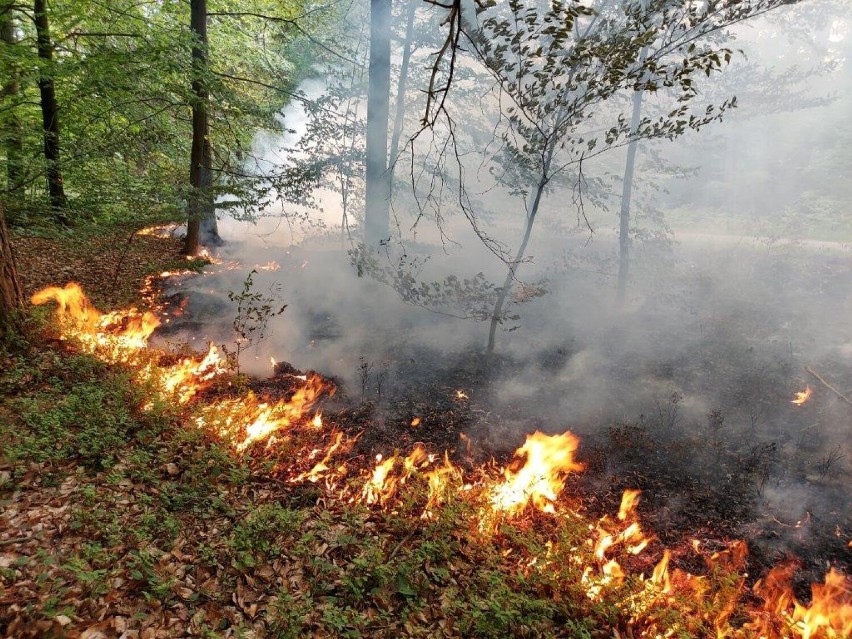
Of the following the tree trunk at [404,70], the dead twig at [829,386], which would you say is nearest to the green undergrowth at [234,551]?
the dead twig at [829,386]

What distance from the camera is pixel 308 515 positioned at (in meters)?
5.08

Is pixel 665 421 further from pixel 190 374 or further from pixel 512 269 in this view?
pixel 190 374

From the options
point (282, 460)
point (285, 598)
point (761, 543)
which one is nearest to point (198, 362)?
point (282, 460)

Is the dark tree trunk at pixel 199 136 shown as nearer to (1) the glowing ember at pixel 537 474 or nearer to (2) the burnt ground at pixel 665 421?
(2) the burnt ground at pixel 665 421

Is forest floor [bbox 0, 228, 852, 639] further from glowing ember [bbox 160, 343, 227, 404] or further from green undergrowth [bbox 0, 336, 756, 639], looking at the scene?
glowing ember [bbox 160, 343, 227, 404]

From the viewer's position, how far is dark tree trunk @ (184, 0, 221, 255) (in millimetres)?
9414

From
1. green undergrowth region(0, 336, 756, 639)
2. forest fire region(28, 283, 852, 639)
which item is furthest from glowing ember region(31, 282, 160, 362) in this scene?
green undergrowth region(0, 336, 756, 639)

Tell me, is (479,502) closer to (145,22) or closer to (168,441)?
(168,441)

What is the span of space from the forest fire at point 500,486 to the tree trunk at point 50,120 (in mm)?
2347

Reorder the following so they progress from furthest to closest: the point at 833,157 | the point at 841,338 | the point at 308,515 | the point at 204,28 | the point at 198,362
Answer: the point at 833,157 < the point at 841,338 < the point at 204,28 < the point at 198,362 < the point at 308,515

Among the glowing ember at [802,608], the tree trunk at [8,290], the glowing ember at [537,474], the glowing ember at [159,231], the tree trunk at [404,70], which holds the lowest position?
the glowing ember at [802,608]

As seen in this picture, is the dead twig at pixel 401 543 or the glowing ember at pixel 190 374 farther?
the glowing ember at pixel 190 374

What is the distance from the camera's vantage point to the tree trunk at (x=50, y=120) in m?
9.19

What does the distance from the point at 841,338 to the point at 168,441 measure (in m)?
17.2
